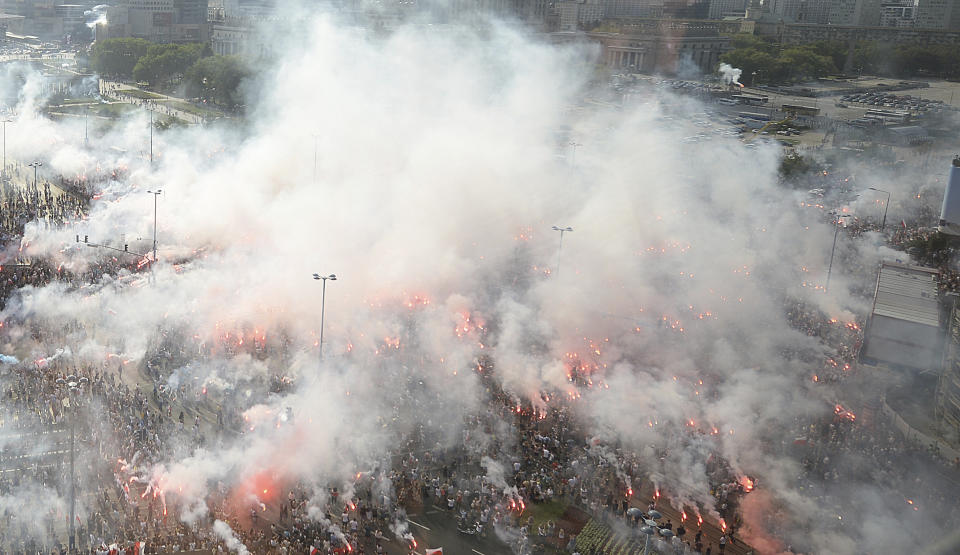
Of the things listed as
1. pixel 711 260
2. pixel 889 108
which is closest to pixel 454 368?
pixel 711 260

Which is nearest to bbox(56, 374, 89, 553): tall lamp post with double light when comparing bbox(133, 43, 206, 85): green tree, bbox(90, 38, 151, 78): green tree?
bbox(133, 43, 206, 85): green tree

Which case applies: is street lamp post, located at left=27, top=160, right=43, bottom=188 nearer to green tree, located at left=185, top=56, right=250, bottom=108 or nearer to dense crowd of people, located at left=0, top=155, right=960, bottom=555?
green tree, located at left=185, top=56, right=250, bottom=108

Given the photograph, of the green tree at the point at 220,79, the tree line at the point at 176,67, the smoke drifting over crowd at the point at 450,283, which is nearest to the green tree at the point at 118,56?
the tree line at the point at 176,67

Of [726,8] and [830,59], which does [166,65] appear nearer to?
[726,8]

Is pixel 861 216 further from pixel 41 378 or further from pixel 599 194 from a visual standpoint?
pixel 41 378

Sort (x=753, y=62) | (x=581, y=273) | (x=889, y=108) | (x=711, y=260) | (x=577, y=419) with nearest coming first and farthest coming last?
(x=577, y=419) → (x=581, y=273) → (x=711, y=260) → (x=889, y=108) → (x=753, y=62)

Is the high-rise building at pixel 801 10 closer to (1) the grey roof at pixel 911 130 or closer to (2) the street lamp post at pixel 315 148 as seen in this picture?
(1) the grey roof at pixel 911 130
